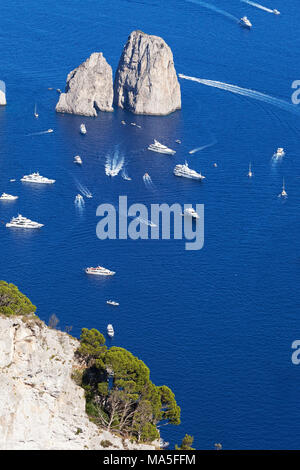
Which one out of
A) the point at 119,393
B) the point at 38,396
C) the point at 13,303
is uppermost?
the point at 13,303

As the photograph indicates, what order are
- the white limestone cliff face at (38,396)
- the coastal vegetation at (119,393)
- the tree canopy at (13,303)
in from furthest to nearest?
1. the coastal vegetation at (119,393)
2. the tree canopy at (13,303)
3. the white limestone cliff face at (38,396)

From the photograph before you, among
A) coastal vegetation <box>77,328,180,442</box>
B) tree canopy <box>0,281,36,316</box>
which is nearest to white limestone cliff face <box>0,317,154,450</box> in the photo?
tree canopy <box>0,281,36,316</box>

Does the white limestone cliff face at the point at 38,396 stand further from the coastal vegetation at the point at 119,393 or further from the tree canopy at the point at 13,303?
the coastal vegetation at the point at 119,393

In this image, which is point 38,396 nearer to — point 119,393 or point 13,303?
point 13,303

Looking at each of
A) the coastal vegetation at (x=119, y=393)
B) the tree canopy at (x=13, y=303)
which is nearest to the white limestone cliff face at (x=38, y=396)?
the tree canopy at (x=13, y=303)

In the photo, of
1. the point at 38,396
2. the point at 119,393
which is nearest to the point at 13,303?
the point at 38,396
